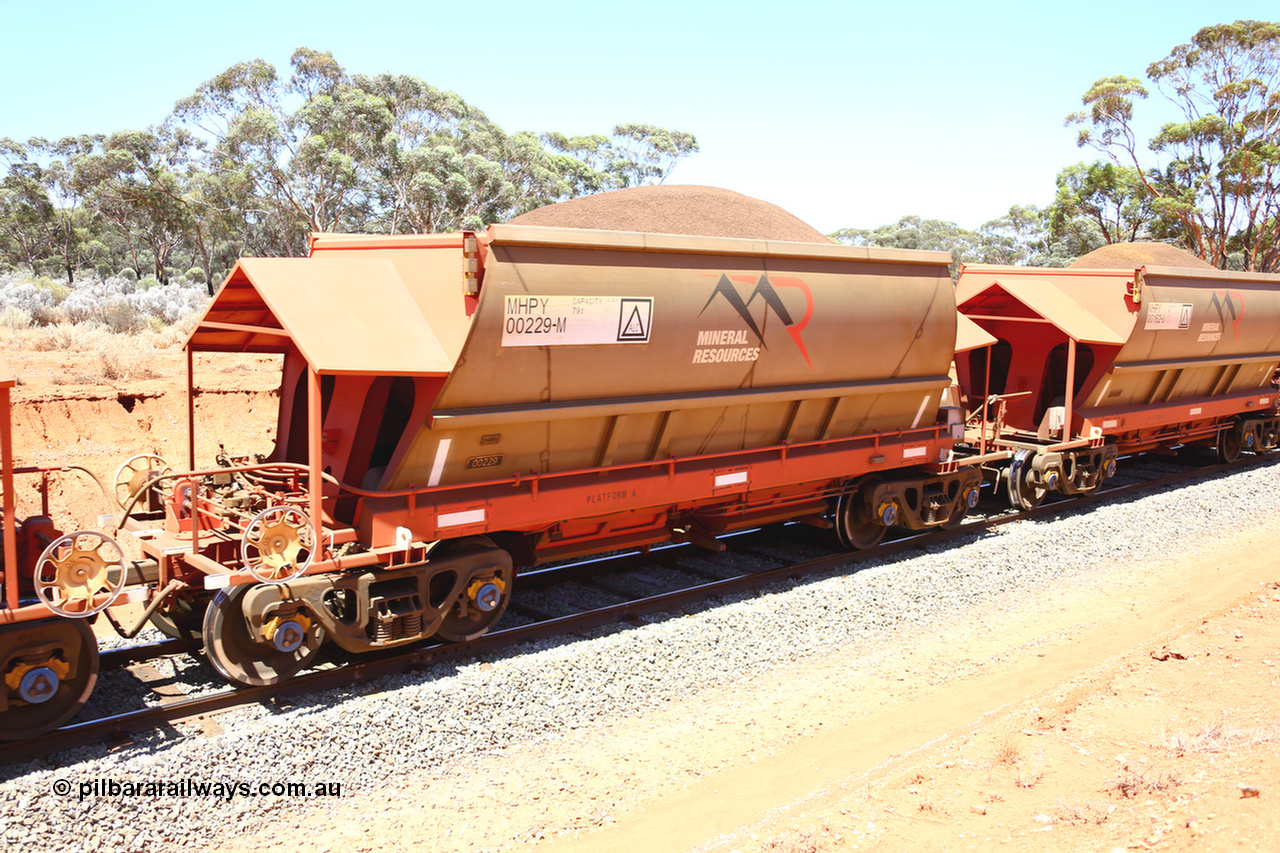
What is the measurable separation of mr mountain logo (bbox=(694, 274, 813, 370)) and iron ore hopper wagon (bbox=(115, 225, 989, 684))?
27 millimetres

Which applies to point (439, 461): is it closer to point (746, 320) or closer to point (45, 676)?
point (45, 676)

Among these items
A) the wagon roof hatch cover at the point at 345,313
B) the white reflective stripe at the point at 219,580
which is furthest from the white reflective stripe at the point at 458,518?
the white reflective stripe at the point at 219,580

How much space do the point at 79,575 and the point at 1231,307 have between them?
18.2 metres

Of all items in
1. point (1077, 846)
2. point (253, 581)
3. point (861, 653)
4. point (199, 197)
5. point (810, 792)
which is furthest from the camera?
point (199, 197)

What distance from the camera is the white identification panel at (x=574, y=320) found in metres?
7.77

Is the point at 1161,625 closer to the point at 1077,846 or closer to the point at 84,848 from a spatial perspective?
the point at 1077,846

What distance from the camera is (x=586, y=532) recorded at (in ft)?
31.4

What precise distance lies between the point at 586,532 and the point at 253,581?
3.47m

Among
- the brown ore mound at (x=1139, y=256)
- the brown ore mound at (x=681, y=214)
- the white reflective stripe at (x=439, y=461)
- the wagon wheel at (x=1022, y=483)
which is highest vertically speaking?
the brown ore mound at (x=1139, y=256)

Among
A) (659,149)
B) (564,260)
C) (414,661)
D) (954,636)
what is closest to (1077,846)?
(954,636)

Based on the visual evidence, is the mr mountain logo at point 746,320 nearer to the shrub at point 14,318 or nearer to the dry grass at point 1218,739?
the dry grass at point 1218,739

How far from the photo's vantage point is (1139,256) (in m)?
44.1

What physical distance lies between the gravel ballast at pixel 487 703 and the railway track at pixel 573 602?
0.55 ft

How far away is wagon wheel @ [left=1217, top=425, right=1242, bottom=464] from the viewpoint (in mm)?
18641
